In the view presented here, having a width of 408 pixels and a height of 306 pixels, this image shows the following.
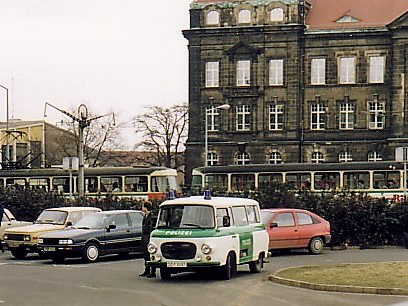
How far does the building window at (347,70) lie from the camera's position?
278 feet

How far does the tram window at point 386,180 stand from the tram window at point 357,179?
0.43 meters

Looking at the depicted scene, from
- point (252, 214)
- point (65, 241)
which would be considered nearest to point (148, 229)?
point (252, 214)

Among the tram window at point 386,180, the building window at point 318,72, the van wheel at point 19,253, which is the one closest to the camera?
the van wheel at point 19,253

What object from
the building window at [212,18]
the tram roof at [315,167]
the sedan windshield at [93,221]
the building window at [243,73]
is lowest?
the sedan windshield at [93,221]

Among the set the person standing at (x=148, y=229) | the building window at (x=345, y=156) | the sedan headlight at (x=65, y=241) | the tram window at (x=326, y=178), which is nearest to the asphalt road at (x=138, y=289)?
the person standing at (x=148, y=229)

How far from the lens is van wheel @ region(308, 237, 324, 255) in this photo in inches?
1164

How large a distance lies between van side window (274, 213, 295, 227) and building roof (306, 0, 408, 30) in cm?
5884

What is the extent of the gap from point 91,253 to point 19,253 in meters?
4.01

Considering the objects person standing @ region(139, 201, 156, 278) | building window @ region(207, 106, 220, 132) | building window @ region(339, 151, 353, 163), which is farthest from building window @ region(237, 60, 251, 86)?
person standing @ region(139, 201, 156, 278)

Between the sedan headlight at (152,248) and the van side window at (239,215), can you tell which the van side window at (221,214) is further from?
the sedan headlight at (152,248)

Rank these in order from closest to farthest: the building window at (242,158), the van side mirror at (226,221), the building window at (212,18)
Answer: the van side mirror at (226,221), the building window at (242,158), the building window at (212,18)

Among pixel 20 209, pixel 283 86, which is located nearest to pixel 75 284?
pixel 20 209

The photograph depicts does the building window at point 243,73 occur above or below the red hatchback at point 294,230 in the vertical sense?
above

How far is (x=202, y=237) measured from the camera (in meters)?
20.7
